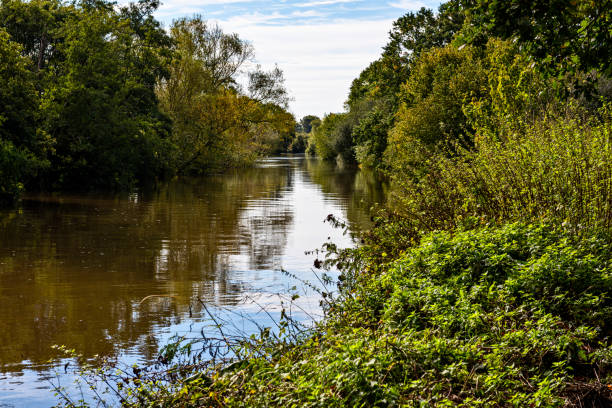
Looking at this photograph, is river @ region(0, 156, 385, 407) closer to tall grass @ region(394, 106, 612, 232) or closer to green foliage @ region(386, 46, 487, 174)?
tall grass @ region(394, 106, 612, 232)

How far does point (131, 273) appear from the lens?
39.2 ft

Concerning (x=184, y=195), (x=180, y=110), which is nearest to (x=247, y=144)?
(x=180, y=110)

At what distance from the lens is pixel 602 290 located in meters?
6.00

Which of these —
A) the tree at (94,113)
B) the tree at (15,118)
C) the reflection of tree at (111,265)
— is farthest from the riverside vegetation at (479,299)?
the tree at (94,113)

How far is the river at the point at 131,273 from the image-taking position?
25.2ft

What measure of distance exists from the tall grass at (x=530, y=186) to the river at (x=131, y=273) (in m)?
1.42

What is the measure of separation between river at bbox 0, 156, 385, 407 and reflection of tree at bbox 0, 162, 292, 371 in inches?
1.0

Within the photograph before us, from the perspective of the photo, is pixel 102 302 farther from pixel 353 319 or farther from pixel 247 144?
pixel 247 144

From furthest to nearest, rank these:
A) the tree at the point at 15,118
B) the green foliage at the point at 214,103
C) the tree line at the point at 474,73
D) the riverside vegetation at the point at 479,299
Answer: the green foliage at the point at 214,103, the tree at the point at 15,118, the tree line at the point at 474,73, the riverside vegetation at the point at 479,299

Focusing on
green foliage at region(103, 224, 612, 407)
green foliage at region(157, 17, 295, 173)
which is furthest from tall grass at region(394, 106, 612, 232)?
green foliage at region(157, 17, 295, 173)

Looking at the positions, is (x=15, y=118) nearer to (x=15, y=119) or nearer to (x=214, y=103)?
(x=15, y=119)

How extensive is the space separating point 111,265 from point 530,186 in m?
8.16

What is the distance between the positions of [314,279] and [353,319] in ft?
16.0

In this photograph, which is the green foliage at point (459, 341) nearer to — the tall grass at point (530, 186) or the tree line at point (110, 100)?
the tall grass at point (530, 186)
